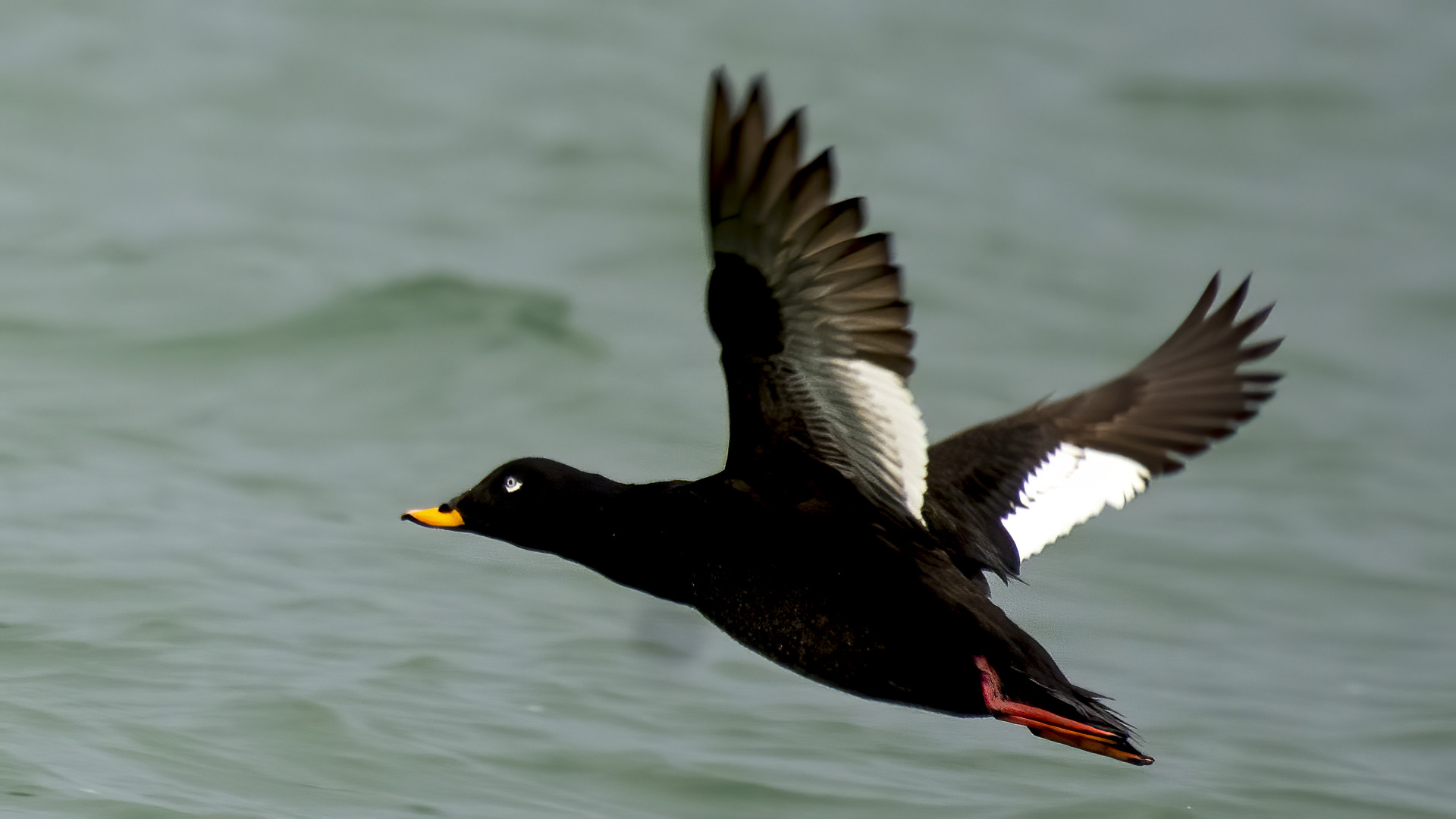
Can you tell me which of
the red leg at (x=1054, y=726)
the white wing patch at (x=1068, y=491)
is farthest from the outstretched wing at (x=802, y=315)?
the white wing patch at (x=1068, y=491)

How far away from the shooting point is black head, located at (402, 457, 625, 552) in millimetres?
5176

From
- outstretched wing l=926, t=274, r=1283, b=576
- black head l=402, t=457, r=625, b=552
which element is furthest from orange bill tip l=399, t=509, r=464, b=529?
outstretched wing l=926, t=274, r=1283, b=576

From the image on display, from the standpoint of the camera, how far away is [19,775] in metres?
4.95

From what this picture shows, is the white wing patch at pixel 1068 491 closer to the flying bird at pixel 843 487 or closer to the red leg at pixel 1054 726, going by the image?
the flying bird at pixel 843 487

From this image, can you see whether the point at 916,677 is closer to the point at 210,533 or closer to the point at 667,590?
the point at 667,590

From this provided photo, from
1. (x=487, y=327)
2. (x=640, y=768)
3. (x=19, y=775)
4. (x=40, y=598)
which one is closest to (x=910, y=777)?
(x=640, y=768)

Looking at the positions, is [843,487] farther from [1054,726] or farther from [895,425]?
[1054,726]

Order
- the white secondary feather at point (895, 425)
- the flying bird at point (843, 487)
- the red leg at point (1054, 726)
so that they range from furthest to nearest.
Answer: the red leg at point (1054, 726) → the white secondary feather at point (895, 425) → the flying bird at point (843, 487)

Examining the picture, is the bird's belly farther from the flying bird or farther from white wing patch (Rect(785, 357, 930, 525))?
white wing patch (Rect(785, 357, 930, 525))

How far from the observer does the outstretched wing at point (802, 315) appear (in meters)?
3.89

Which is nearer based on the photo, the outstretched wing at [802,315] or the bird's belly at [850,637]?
the outstretched wing at [802,315]

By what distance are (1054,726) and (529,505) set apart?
1.52m

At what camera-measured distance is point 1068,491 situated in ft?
19.3

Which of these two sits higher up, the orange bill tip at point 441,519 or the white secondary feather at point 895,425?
the white secondary feather at point 895,425
